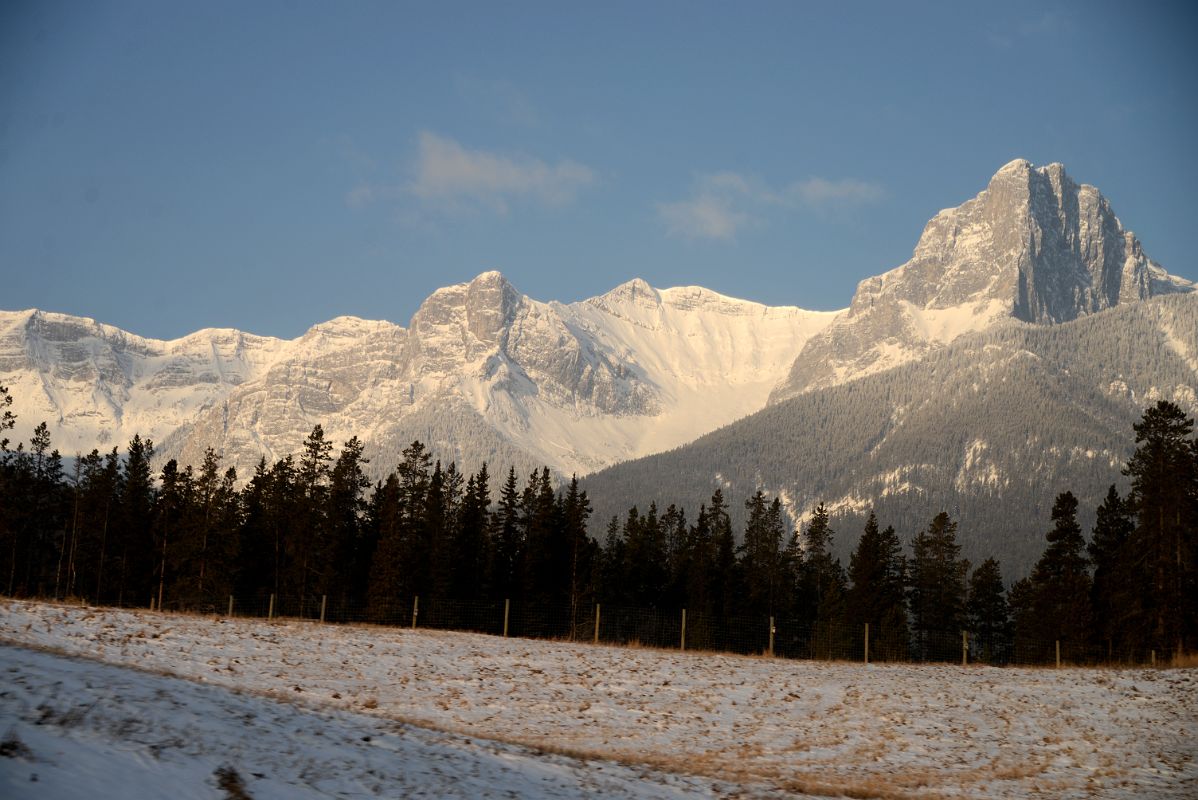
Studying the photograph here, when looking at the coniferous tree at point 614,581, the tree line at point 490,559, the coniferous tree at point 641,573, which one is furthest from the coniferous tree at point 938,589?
the coniferous tree at point 614,581

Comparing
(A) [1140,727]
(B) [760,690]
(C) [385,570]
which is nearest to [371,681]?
(B) [760,690]

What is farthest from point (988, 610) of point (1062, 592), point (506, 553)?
point (506, 553)

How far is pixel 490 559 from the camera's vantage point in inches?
3120

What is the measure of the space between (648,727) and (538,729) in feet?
8.97

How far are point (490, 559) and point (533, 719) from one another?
184 ft

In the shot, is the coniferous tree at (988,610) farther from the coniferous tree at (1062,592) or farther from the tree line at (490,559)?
the coniferous tree at (1062,592)

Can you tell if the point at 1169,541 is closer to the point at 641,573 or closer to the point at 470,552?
the point at 470,552

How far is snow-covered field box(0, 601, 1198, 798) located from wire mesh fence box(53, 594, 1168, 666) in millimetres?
27777

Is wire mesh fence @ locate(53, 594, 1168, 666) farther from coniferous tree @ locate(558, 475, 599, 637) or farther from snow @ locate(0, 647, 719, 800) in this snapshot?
snow @ locate(0, 647, 719, 800)

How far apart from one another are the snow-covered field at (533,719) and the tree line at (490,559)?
28.6 m

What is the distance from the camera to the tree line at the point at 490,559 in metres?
67.2

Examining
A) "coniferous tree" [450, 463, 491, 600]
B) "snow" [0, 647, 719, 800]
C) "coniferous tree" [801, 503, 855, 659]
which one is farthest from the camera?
"coniferous tree" [450, 463, 491, 600]

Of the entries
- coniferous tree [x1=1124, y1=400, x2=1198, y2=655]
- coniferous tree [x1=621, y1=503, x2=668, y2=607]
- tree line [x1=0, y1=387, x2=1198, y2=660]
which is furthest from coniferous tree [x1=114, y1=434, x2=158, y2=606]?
coniferous tree [x1=1124, y1=400, x2=1198, y2=655]

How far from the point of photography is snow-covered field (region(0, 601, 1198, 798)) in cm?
1467
